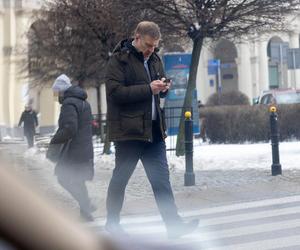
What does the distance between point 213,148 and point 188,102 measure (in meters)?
1.89

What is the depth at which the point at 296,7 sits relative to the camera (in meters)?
13.3

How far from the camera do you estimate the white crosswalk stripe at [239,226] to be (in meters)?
6.46

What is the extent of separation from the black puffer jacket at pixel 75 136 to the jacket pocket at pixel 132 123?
1519mm

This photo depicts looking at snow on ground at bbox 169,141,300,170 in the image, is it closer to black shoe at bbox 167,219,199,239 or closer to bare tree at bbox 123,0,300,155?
bare tree at bbox 123,0,300,155

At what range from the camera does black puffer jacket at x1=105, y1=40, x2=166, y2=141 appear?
6211 millimetres

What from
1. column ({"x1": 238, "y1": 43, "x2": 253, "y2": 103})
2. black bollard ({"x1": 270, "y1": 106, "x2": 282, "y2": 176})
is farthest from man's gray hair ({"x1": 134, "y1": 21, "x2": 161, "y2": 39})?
column ({"x1": 238, "y1": 43, "x2": 253, "y2": 103})

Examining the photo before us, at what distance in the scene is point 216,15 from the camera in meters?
12.7

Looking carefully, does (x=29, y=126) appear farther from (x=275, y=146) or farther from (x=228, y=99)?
(x=275, y=146)

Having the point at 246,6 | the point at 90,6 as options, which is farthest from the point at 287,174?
the point at 90,6

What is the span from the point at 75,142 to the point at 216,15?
19.2 feet

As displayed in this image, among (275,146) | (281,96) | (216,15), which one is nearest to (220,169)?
(275,146)

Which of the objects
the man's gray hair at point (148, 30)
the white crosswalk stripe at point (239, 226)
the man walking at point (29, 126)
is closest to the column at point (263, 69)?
the man walking at point (29, 126)

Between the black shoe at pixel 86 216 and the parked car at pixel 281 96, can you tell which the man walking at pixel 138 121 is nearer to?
the black shoe at pixel 86 216

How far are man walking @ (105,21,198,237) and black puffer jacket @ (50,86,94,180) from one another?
1.39 metres
